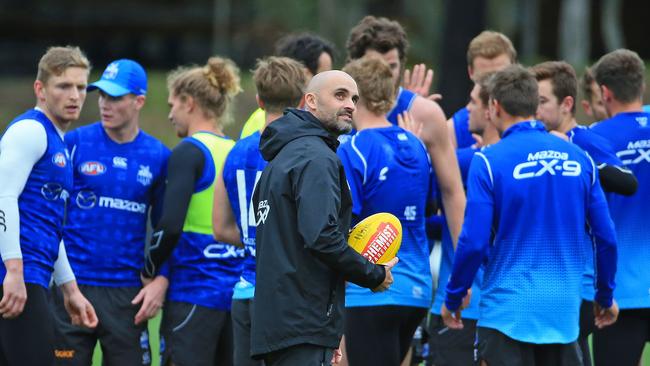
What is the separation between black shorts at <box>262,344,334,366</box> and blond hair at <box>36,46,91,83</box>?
240 centimetres

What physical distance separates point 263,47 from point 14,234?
3116 cm

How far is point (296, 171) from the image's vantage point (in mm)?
5117

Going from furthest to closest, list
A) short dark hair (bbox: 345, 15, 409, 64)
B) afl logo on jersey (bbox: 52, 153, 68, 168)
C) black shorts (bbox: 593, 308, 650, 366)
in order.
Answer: short dark hair (bbox: 345, 15, 409, 64)
black shorts (bbox: 593, 308, 650, 366)
afl logo on jersey (bbox: 52, 153, 68, 168)

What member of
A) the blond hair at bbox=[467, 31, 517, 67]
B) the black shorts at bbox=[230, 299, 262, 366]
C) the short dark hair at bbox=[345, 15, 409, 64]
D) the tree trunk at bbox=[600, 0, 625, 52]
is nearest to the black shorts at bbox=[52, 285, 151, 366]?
the black shorts at bbox=[230, 299, 262, 366]

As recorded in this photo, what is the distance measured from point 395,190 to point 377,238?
125 cm

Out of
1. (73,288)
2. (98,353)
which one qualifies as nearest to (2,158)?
(73,288)

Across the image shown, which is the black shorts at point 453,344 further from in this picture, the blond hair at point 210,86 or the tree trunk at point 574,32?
the tree trunk at point 574,32

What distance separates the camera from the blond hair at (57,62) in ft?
21.6

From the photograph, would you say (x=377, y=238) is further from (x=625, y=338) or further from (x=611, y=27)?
(x=611, y=27)

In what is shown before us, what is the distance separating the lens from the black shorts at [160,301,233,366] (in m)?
7.01

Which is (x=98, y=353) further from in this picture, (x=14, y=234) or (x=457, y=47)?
(x=457, y=47)

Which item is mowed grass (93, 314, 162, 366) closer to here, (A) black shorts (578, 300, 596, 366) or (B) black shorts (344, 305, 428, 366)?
(B) black shorts (344, 305, 428, 366)

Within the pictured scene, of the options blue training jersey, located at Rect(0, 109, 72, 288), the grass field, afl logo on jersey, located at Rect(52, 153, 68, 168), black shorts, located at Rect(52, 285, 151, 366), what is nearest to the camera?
blue training jersey, located at Rect(0, 109, 72, 288)

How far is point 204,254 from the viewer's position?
7.15 meters
